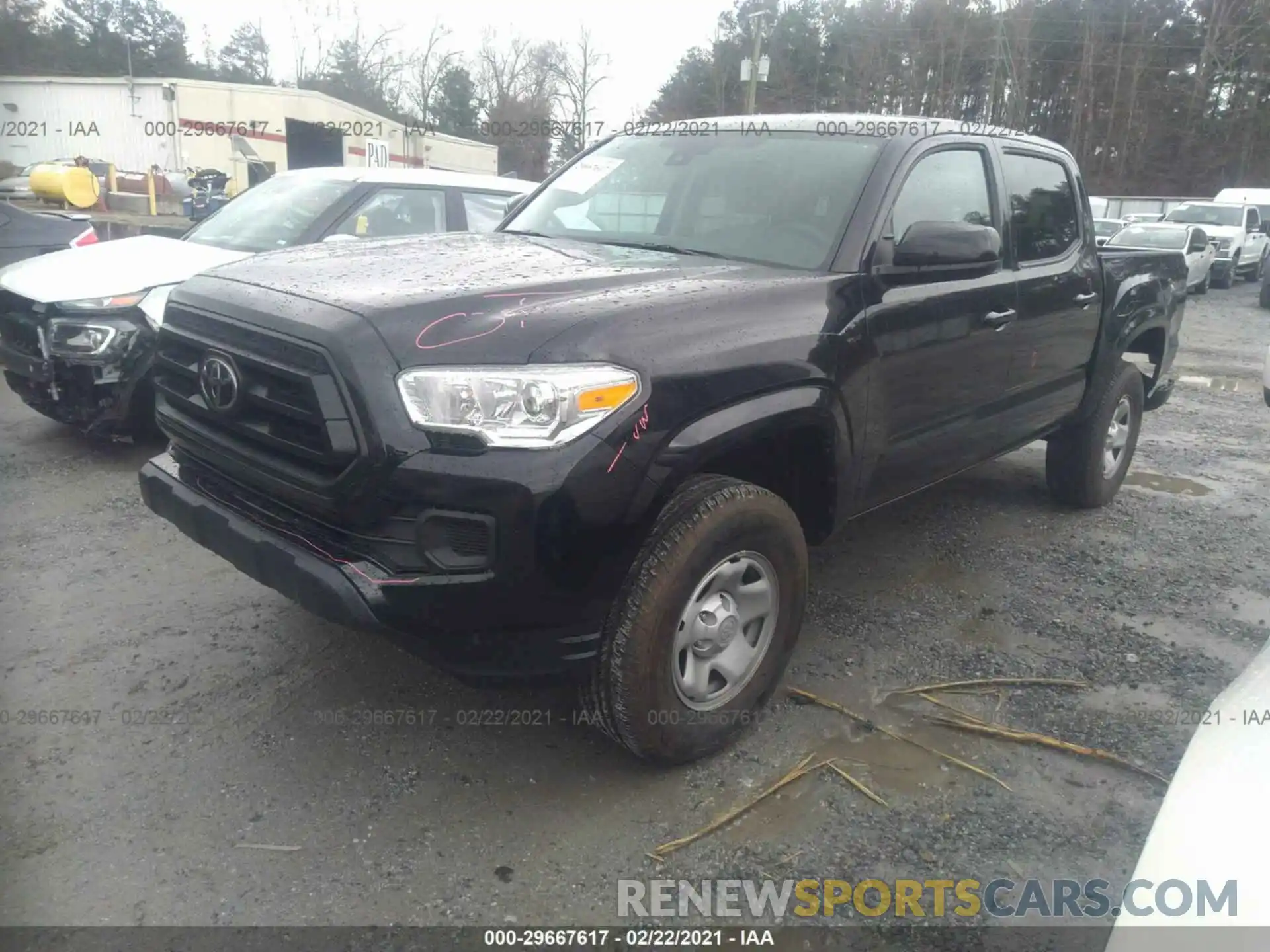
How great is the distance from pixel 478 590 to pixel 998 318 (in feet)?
8.26

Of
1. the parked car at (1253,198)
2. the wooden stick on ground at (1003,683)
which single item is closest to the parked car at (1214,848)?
the wooden stick on ground at (1003,683)

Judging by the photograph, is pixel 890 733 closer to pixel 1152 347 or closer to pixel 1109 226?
pixel 1152 347

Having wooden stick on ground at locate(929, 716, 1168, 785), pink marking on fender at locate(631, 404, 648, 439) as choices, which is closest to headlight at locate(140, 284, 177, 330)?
pink marking on fender at locate(631, 404, 648, 439)

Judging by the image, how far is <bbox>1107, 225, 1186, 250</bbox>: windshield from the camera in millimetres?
18891

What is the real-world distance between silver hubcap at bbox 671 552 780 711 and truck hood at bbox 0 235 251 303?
3411 mm

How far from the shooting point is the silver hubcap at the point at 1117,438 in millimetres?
5211

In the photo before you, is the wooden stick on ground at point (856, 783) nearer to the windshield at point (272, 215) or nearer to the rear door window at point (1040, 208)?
the rear door window at point (1040, 208)

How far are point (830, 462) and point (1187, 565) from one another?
2740 mm

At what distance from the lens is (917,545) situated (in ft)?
15.8

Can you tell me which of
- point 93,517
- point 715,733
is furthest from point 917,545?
point 93,517

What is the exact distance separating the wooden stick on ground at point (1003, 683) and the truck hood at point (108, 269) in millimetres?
3927

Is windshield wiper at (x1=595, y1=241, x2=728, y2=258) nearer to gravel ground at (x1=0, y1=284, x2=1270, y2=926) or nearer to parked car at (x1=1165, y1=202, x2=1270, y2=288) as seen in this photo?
gravel ground at (x1=0, y1=284, x2=1270, y2=926)

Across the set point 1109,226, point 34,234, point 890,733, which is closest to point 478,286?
point 890,733

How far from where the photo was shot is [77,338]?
16.5 ft
